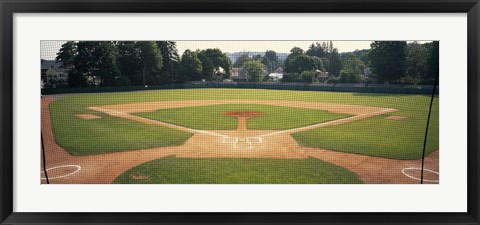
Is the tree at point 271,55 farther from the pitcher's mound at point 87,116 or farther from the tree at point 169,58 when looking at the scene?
the pitcher's mound at point 87,116

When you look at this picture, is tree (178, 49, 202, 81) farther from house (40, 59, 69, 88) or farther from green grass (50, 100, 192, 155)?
house (40, 59, 69, 88)

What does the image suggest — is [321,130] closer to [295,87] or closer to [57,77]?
[57,77]

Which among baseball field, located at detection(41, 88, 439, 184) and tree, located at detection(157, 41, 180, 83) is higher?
tree, located at detection(157, 41, 180, 83)

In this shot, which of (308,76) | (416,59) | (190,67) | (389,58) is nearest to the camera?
(416,59)

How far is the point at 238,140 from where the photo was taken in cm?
855

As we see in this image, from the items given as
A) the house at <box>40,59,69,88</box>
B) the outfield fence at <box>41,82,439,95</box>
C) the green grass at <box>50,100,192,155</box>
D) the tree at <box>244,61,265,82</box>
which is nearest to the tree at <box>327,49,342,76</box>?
the outfield fence at <box>41,82,439,95</box>

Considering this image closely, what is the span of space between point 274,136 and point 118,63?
21.8 ft

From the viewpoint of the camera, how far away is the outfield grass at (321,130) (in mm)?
7383

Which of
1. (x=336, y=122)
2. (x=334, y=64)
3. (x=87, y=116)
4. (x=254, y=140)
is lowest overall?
(x=254, y=140)

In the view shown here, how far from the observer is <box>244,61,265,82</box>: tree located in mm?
13805

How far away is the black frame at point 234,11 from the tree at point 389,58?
35.7 feet

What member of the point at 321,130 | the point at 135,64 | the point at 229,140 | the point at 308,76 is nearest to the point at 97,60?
the point at 135,64

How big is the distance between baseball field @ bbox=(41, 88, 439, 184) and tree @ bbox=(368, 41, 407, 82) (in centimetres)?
141

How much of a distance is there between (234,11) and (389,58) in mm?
→ 12039
